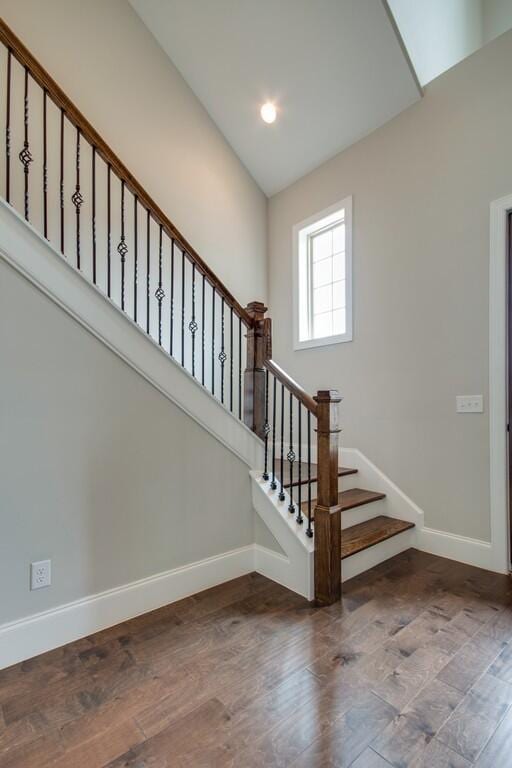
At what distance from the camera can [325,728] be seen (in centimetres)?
133

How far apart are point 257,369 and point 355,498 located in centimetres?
130

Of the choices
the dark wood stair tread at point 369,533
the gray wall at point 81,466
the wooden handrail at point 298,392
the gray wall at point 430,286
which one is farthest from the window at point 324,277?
the gray wall at point 81,466

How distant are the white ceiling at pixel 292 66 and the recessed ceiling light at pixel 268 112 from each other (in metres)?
0.05

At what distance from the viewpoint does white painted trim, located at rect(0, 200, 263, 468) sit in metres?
1.70

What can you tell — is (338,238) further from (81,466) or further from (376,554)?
→ (81,466)

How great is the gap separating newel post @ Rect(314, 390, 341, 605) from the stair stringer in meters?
0.07

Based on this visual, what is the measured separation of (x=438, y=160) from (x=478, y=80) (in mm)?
511

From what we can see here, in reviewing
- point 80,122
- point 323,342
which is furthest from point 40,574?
point 323,342

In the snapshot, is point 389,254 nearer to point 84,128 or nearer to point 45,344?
point 84,128

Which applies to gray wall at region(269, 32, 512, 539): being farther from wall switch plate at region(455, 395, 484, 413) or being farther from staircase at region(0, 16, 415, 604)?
staircase at region(0, 16, 415, 604)

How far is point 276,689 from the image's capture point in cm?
150

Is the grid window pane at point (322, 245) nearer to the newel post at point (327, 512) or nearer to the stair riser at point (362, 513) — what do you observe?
the newel post at point (327, 512)

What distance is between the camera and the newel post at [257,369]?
8.73 ft

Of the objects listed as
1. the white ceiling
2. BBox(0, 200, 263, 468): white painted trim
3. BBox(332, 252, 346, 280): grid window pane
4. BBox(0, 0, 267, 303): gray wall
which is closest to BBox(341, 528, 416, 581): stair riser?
BBox(0, 200, 263, 468): white painted trim
